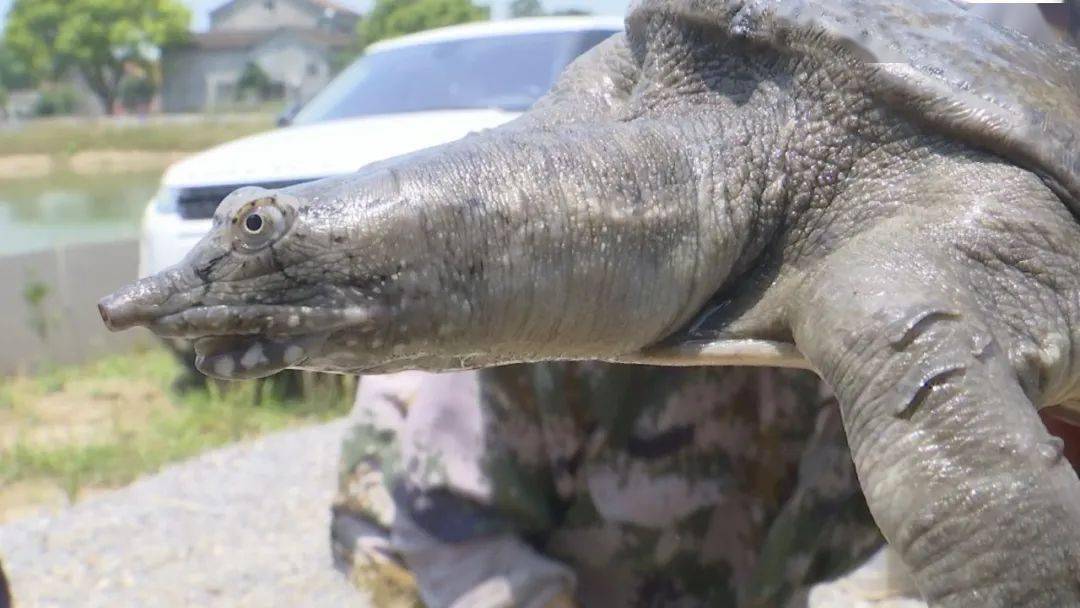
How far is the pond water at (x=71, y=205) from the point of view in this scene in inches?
468

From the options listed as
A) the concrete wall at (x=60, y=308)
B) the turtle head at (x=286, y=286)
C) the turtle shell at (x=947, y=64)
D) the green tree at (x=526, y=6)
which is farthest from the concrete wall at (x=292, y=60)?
the turtle head at (x=286, y=286)

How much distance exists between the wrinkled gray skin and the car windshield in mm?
2734

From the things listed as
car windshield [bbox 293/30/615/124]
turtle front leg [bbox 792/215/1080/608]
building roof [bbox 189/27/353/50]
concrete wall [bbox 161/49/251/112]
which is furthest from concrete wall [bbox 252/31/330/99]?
turtle front leg [bbox 792/215/1080/608]

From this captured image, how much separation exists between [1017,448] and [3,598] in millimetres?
1836

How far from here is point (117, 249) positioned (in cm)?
626

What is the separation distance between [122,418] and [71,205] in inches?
474

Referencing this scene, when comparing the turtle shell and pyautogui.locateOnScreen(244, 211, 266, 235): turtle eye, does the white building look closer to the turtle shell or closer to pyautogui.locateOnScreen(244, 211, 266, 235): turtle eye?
the turtle shell

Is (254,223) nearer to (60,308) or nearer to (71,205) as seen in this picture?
(60,308)

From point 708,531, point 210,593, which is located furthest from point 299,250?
point 210,593

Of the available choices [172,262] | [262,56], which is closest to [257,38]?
[262,56]

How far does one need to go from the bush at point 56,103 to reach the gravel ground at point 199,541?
33367mm

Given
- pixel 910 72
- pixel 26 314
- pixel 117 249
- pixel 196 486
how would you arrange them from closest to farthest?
pixel 910 72 → pixel 196 486 → pixel 26 314 → pixel 117 249

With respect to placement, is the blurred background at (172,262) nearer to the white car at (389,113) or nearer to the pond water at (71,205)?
the white car at (389,113)

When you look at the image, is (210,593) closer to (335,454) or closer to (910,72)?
(335,454)
